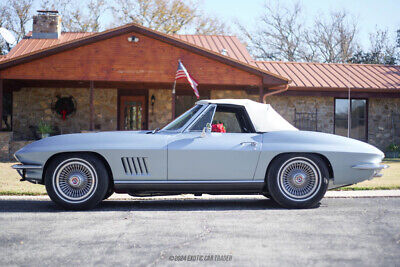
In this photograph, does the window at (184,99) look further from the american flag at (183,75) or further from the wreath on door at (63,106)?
→ the wreath on door at (63,106)

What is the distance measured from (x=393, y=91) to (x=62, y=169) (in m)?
17.4

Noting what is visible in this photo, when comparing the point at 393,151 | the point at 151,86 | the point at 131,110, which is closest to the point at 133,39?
the point at 151,86

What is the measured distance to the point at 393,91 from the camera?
19.8m

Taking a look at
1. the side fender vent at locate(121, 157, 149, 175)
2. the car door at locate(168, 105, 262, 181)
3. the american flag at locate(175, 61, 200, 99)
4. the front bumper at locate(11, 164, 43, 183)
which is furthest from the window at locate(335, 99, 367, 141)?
the front bumper at locate(11, 164, 43, 183)

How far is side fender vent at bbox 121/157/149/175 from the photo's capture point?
19.2 feet

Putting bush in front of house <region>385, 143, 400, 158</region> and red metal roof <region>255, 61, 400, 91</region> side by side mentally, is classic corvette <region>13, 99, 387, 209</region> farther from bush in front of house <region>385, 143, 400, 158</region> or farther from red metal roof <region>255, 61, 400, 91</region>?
bush in front of house <region>385, 143, 400, 158</region>

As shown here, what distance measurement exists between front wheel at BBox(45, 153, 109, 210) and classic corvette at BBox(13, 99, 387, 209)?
12mm

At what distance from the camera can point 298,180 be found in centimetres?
595

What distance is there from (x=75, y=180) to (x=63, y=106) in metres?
14.5

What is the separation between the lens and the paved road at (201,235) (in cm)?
360

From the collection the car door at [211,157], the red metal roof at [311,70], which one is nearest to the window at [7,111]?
the red metal roof at [311,70]

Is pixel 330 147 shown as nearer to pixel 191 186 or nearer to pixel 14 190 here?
pixel 191 186

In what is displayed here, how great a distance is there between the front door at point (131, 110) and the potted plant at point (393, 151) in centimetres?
1078

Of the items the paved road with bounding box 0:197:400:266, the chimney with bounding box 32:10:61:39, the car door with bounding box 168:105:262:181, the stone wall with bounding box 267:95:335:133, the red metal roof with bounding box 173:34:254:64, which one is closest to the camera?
the paved road with bounding box 0:197:400:266
